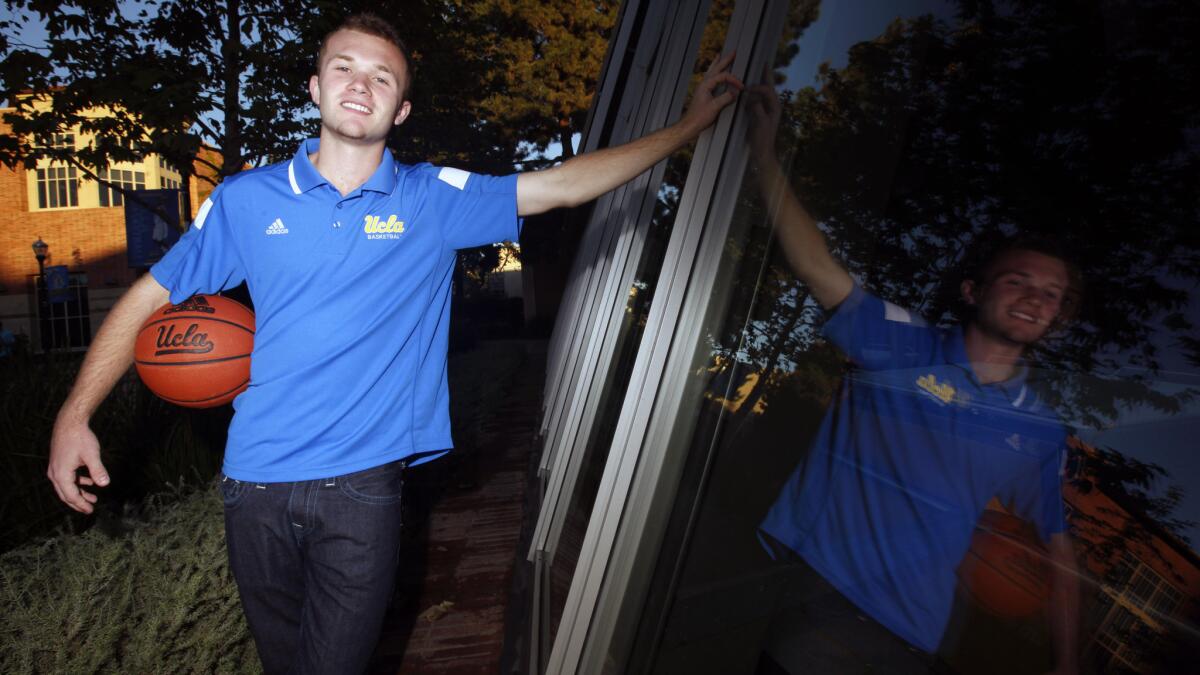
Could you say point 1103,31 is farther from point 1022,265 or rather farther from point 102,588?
point 102,588

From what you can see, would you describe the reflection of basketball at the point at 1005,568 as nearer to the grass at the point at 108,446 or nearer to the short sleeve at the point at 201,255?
the short sleeve at the point at 201,255

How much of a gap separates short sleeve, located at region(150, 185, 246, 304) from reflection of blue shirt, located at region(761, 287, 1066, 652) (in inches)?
67.2

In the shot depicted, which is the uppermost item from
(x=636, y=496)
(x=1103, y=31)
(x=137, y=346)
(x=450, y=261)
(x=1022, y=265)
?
A: (x=1103, y=31)

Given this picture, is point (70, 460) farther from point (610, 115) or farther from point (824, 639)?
point (610, 115)

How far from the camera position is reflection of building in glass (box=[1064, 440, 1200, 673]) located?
3.66 feet

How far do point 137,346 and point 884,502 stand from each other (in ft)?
7.70

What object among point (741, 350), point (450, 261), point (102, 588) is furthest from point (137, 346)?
point (741, 350)

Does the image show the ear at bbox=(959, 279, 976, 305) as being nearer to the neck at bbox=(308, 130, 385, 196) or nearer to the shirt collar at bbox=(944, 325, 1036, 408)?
the shirt collar at bbox=(944, 325, 1036, 408)

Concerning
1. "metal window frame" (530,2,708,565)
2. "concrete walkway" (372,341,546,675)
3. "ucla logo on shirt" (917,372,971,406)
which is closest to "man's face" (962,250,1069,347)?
"ucla logo on shirt" (917,372,971,406)

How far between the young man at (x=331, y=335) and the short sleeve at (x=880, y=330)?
60 centimetres

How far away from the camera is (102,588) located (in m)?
2.27

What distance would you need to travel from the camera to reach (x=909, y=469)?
141 cm

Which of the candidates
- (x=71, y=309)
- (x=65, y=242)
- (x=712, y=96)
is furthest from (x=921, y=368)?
(x=65, y=242)

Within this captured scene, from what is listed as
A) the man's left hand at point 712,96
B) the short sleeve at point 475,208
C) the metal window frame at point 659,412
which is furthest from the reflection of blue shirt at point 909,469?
the short sleeve at point 475,208
